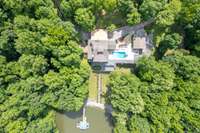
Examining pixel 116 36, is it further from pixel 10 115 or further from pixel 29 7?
pixel 10 115

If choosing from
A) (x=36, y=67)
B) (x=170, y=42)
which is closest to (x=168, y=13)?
(x=170, y=42)

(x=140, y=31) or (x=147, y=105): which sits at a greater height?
(x=140, y=31)

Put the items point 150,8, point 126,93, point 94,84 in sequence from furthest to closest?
point 94,84 → point 126,93 → point 150,8

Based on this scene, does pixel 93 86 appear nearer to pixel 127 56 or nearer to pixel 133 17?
pixel 127 56

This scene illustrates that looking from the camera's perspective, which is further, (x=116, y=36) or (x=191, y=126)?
(x=116, y=36)

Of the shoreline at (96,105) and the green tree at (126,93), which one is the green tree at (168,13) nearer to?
the green tree at (126,93)

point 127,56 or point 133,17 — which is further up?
point 133,17

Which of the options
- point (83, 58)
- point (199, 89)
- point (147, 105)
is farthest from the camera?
point (83, 58)

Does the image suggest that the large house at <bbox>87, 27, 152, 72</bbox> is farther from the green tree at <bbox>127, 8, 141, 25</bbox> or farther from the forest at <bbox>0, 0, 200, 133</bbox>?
the green tree at <bbox>127, 8, 141, 25</bbox>

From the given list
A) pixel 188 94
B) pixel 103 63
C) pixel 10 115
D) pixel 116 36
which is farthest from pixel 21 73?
pixel 188 94
